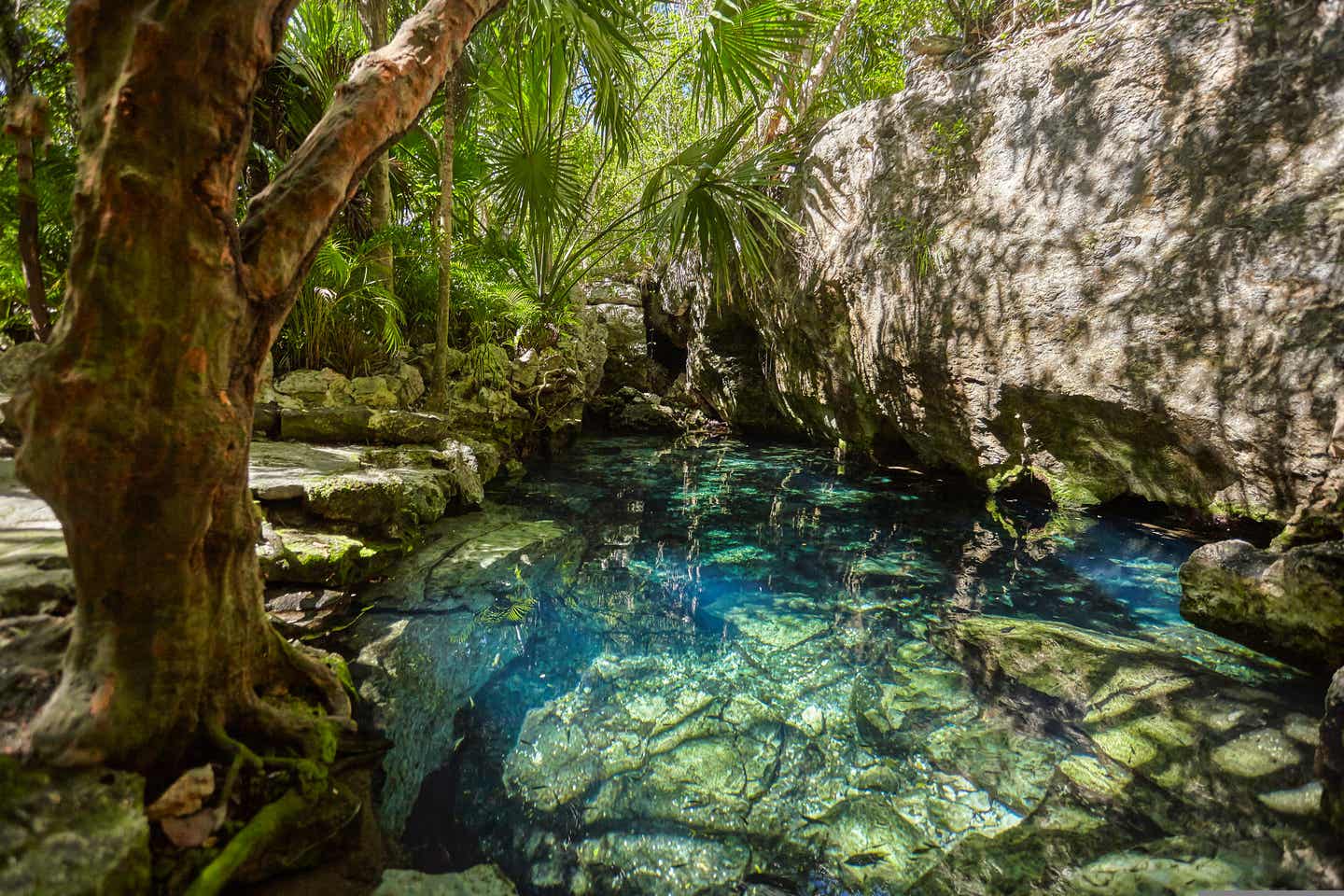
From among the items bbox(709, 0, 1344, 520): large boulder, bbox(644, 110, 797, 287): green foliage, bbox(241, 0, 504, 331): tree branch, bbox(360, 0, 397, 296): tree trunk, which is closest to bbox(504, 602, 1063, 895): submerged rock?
bbox(241, 0, 504, 331): tree branch

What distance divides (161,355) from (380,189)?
18.2 ft

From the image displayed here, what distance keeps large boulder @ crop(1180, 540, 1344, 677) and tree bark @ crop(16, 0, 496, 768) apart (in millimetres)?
4118

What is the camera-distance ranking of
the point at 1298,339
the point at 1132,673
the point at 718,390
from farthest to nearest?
the point at 718,390
the point at 1298,339
the point at 1132,673

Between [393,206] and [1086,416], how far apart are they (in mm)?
7429

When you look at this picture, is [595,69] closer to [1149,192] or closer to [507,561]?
[507,561]

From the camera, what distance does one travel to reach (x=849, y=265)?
20.8 feet

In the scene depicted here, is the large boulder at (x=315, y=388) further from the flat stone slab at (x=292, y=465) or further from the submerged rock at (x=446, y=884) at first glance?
the submerged rock at (x=446, y=884)

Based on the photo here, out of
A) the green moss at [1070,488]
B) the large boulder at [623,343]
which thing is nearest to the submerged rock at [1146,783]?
the green moss at [1070,488]

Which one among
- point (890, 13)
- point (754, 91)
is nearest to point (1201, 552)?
point (754, 91)

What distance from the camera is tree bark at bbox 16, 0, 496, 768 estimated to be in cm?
104

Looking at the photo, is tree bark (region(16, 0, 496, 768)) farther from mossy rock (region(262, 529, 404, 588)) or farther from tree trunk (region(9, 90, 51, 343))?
tree trunk (region(9, 90, 51, 343))

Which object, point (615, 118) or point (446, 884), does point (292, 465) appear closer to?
point (446, 884)

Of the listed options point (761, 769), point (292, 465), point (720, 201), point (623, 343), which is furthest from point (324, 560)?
point (623, 343)

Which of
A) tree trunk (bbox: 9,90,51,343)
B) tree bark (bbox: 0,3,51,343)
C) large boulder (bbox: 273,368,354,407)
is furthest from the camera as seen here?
large boulder (bbox: 273,368,354,407)
